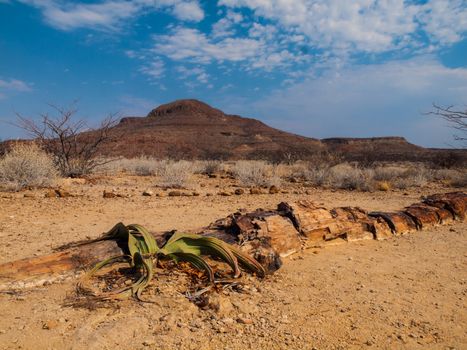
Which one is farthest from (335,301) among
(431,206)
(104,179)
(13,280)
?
(104,179)

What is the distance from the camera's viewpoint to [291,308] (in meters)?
3.25

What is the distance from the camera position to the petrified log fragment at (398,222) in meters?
5.89

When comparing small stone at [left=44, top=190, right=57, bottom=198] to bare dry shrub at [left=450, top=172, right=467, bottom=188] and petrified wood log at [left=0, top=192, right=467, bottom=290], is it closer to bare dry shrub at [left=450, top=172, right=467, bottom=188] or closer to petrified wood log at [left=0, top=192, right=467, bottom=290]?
petrified wood log at [left=0, top=192, right=467, bottom=290]

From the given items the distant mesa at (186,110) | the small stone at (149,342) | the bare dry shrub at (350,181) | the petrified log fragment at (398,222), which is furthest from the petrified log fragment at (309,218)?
the distant mesa at (186,110)

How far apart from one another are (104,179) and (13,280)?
9.31 meters

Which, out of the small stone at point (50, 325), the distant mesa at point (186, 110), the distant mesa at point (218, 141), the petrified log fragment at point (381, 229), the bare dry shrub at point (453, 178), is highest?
the distant mesa at point (186, 110)

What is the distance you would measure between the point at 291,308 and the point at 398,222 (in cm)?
337

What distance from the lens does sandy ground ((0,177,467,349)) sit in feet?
8.80

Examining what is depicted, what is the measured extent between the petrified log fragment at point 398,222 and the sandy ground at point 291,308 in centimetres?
35

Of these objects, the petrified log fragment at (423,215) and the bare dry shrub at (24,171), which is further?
the bare dry shrub at (24,171)

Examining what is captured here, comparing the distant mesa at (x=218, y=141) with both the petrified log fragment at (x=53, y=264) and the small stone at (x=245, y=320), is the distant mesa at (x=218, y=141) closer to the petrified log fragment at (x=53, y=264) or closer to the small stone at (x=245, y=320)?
the petrified log fragment at (x=53, y=264)

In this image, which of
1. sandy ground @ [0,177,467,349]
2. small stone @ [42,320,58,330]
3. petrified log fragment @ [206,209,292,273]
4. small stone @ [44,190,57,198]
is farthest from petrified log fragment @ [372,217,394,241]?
small stone @ [44,190,57,198]

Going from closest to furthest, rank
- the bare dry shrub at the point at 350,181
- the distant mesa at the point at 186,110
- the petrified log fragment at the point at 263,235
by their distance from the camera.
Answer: the petrified log fragment at the point at 263,235 → the bare dry shrub at the point at 350,181 → the distant mesa at the point at 186,110

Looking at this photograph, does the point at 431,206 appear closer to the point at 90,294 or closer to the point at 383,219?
the point at 383,219
